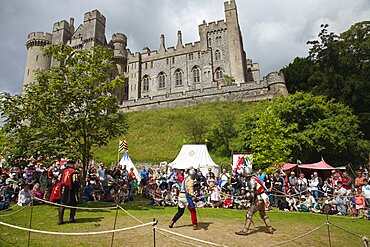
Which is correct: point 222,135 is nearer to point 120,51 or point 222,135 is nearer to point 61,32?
point 120,51

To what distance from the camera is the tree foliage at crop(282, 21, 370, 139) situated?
1238 inches

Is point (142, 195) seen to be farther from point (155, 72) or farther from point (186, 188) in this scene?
point (155, 72)

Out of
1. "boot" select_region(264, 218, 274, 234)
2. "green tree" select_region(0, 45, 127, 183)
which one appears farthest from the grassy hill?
"boot" select_region(264, 218, 274, 234)

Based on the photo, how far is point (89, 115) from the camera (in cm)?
1159

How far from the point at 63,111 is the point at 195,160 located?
10754 millimetres

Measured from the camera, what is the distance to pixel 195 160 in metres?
20.0

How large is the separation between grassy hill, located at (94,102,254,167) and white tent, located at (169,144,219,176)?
15.0ft

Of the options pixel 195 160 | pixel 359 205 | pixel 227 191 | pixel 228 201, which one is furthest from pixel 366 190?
pixel 195 160

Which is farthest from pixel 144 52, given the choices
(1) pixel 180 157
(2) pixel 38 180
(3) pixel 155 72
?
(2) pixel 38 180

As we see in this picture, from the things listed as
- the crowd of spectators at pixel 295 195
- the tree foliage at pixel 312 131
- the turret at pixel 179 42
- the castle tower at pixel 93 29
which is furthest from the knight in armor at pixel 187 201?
the castle tower at pixel 93 29

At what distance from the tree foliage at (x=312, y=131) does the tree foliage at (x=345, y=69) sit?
6.89 metres

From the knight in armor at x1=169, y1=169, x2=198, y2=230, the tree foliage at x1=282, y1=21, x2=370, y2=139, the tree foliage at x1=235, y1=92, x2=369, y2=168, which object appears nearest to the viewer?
the knight in armor at x1=169, y1=169, x2=198, y2=230

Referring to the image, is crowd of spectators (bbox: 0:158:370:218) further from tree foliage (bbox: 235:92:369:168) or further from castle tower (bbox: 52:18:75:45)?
castle tower (bbox: 52:18:75:45)

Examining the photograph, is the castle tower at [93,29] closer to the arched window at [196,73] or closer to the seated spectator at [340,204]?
the arched window at [196,73]
